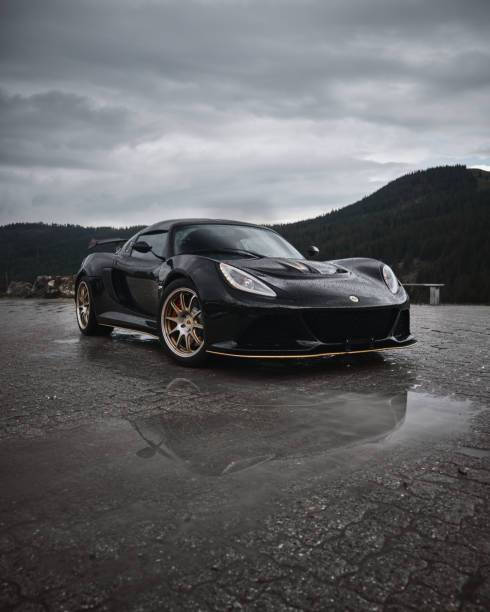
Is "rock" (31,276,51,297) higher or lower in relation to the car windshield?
lower

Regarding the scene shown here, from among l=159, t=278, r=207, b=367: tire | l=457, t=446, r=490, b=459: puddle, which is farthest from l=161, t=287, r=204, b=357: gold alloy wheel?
l=457, t=446, r=490, b=459: puddle

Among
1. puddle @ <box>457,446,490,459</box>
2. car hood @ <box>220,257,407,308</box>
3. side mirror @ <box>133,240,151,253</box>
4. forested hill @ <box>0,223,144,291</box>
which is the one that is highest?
forested hill @ <box>0,223,144,291</box>

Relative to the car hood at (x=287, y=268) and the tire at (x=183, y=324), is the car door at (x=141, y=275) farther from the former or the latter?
the car hood at (x=287, y=268)

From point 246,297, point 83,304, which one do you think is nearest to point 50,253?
point 83,304

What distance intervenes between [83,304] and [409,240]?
347 ft

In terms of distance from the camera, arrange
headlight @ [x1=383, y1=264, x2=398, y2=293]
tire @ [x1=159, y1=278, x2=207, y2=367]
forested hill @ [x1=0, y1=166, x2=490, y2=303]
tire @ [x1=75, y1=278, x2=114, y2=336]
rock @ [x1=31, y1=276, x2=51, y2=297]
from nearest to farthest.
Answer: tire @ [x1=159, y1=278, x2=207, y2=367], headlight @ [x1=383, y1=264, x2=398, y2=293], tire @ [x1=75, y1=278, x2=114, y2=336], rock @ [x1=31, y1=276, x2=51, y2=297], forested hill @ [x1=0, y1=166, x2=490, y2=303]

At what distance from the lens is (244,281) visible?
13.8ft

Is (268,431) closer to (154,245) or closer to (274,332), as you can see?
(274,332)

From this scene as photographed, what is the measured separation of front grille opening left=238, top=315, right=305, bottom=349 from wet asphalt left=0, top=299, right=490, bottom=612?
356 mm

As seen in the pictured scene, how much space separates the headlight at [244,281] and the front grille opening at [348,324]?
0.38 meters

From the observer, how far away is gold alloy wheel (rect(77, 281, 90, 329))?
A: 669 centimetres

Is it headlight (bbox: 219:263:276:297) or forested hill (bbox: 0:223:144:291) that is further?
forested hill (bbox: 0:223:144:291)

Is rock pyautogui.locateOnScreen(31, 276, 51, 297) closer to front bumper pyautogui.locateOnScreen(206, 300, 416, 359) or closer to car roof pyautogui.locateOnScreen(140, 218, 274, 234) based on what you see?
car roof pyautogui.locateOnScreen(140, 218, 274, 234)

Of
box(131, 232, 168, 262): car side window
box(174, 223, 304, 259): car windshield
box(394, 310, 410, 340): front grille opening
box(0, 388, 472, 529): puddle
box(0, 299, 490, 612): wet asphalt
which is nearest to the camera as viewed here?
box(0, 299, 490, 612): wet asphalt
